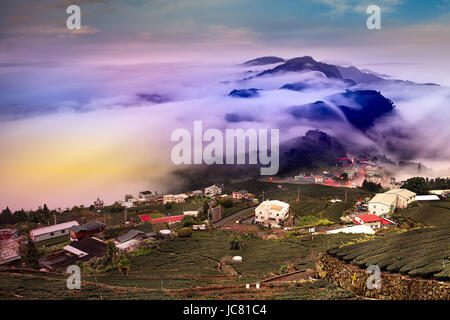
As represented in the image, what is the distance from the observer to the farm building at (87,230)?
39.0 ft

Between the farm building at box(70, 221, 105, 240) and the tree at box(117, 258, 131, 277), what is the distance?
105 inches

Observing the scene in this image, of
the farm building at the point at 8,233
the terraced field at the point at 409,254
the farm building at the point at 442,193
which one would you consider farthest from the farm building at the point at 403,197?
the farm building at the point at 8,233

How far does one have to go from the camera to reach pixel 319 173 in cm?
1633

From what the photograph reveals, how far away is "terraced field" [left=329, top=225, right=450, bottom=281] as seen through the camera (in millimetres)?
6059

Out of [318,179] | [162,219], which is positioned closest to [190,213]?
[162,219]

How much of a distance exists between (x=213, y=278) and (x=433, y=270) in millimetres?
4437

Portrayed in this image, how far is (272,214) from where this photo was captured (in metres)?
13.9

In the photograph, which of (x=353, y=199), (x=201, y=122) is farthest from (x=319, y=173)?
(x=201, y=122)

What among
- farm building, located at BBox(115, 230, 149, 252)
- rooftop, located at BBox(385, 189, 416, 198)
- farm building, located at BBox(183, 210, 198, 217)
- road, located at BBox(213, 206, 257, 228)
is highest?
rooftop, located at BBox(385, 189, 416, 198)

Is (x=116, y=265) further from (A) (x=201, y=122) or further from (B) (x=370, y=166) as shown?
(B) (x=370, y=166)

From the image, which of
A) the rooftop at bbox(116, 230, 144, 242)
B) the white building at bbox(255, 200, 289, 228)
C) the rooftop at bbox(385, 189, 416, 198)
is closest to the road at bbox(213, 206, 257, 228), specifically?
the white building at bbox(255, 200, 289, 228)

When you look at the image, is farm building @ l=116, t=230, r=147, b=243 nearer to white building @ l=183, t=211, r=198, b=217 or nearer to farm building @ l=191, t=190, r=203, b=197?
white building @ l=183, t=211, r=198, b=217

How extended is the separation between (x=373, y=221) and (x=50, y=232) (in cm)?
997

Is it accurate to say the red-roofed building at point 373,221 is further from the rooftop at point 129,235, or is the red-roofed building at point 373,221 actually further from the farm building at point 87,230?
the farm building at point 87,230
